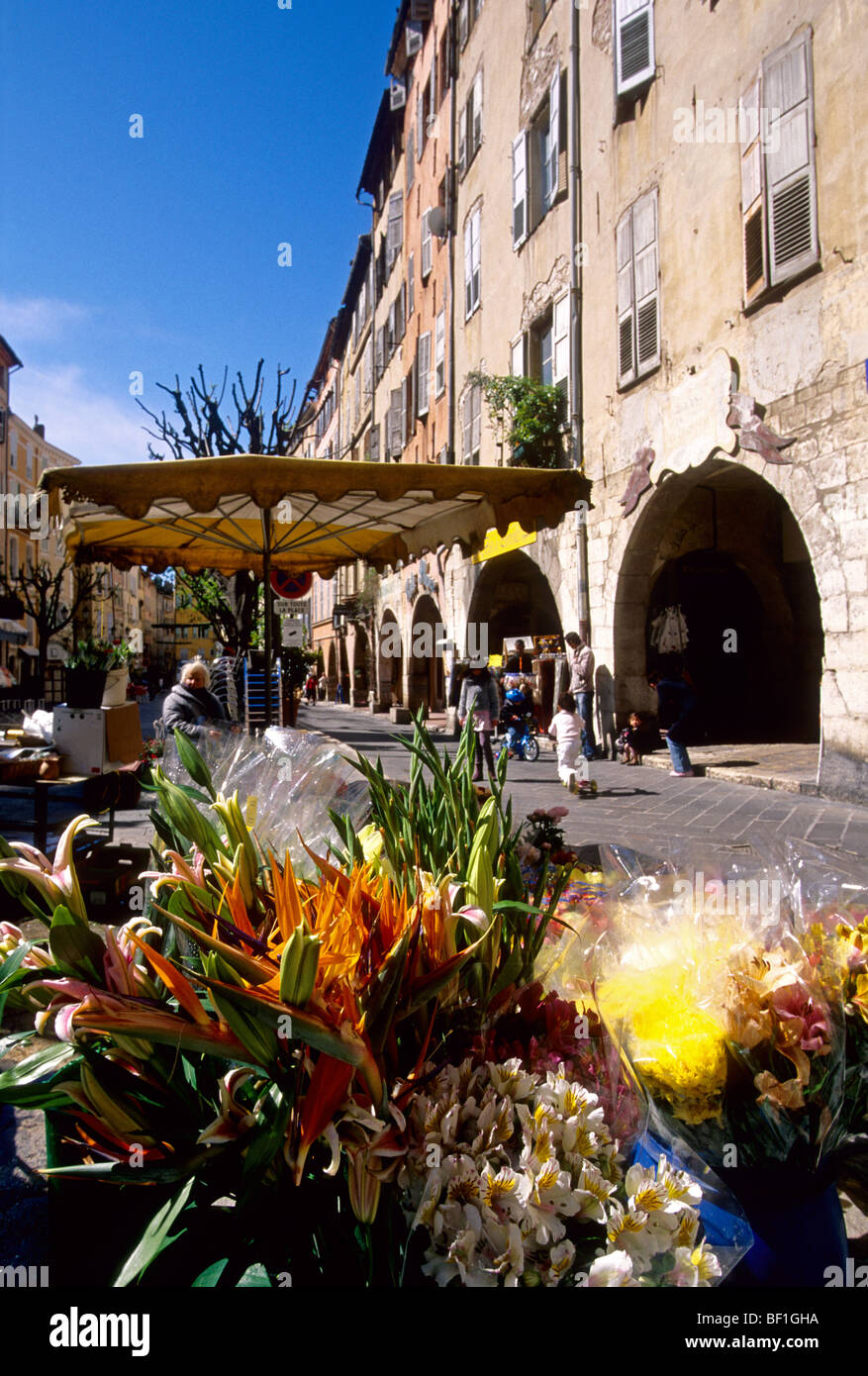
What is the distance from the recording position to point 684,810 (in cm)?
736

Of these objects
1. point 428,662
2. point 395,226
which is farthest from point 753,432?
point 395,226

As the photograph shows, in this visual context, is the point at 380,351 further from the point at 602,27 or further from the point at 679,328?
the point at 679,328

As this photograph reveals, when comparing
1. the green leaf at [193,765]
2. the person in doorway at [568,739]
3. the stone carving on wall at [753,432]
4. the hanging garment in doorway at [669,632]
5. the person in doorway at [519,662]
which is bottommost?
the person in doorway at [568,739]

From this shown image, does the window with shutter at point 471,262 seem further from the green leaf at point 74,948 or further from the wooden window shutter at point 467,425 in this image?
the green leaf at point 74,948

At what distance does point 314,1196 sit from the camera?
1.01 m

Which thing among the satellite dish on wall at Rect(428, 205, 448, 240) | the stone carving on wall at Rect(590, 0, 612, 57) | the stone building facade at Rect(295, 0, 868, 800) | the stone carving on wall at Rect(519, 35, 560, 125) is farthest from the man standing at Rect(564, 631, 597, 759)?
the satellite dish on wall at Rect(428, 205, 448, 240)

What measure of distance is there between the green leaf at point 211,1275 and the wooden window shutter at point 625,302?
10975 millimetres

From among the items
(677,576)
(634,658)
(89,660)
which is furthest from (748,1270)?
(677,576)

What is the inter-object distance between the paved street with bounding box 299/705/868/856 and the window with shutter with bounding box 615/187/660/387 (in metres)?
5.03

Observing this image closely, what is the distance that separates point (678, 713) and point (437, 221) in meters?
13.2

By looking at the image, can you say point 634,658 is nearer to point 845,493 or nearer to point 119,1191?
point 845,493

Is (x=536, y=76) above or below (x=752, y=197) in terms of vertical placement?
above

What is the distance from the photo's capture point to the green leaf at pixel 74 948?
0.95 meters

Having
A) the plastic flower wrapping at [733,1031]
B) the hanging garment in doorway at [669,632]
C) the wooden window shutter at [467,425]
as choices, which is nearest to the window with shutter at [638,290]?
the hanging garment in doorway at [669,632]
